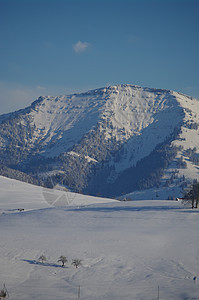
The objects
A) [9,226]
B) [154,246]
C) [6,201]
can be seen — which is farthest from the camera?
[6,201]

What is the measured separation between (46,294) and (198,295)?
41.0 ft

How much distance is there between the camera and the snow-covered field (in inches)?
1013

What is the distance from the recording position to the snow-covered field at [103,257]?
25734 mm

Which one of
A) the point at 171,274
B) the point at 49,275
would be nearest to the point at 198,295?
the point at 171,274

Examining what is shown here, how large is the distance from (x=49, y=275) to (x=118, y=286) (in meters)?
7.41

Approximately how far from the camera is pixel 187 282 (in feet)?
88.7

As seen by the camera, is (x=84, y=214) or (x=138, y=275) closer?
(x=138, y=275)

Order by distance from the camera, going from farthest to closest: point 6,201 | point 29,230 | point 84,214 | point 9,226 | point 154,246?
point 6,201 → point 84,214 → point 9,226 → point 29,230 → point 154,246

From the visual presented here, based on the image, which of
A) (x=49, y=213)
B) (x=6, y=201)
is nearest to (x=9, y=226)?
(x=49, y=213)

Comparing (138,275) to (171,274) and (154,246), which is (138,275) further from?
(154,246)

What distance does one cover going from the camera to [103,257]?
34562 mm

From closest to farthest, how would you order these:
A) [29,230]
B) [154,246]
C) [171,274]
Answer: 1. [171,274]
2. [154,246]
3. [29,230]

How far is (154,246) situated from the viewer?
127ft

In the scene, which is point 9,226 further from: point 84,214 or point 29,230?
point 84,214
